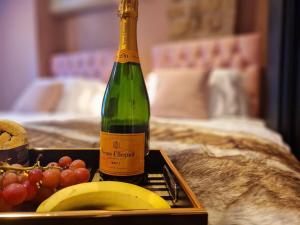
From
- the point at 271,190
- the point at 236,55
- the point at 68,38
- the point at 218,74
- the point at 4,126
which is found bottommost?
the point at 271,190

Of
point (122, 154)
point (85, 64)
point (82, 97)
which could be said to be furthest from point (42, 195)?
point (85, 64)

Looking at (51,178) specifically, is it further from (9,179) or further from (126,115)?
(126,115)

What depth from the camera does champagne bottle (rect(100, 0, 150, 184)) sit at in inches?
24.5

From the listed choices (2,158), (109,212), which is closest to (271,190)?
(109,212)

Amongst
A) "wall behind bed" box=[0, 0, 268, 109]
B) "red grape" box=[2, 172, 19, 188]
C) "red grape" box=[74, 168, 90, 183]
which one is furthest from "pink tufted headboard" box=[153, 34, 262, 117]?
"red grape" box=[2, 172, 19, 188]

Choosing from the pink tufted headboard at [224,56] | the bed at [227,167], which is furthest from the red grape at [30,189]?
the pink tufted headboard at [224,56]

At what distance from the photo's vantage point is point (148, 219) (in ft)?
1.32

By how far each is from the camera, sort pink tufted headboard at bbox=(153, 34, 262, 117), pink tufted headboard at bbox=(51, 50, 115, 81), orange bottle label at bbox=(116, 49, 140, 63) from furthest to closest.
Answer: pink tufted headboard at bbox=(51, 50, 115, 81) < pink tufted headboard at bbox=(153, 34, 262, 117) < orange bottle label at bbox=(116, 49, 140, 63)

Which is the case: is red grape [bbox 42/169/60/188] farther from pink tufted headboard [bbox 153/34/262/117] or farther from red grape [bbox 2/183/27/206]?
pink tufted headboard [bbox 153/34/262/117]

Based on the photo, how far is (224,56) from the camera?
94.2 inches

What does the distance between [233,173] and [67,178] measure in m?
0.38

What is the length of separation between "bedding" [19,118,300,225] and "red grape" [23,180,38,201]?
0.31 meters

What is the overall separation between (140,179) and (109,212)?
0.25 meters

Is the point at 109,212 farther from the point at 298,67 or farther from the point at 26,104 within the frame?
the point at 26,104
